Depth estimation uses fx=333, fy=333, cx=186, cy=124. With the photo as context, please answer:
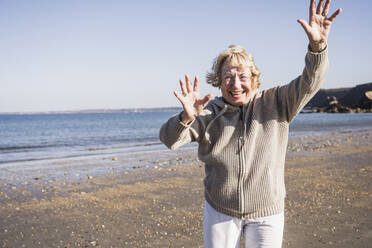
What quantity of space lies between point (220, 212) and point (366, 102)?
3885 inches

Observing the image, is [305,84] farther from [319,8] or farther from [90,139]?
[90,139]

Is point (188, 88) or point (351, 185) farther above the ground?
point (188, 88)

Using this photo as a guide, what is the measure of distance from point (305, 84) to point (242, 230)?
51.7 inches

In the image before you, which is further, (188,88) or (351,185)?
(351,185)

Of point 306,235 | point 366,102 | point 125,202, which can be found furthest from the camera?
point 366,102

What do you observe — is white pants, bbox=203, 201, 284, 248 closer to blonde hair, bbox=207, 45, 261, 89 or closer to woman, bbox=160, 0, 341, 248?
woman, bbox=160, 0, 341, 248

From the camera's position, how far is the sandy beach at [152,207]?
5340 mm

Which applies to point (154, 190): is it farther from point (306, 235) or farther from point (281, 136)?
point (281, 136)

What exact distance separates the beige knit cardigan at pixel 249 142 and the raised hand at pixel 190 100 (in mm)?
78

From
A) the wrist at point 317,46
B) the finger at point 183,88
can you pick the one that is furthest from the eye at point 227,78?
the wrist at point 317,46

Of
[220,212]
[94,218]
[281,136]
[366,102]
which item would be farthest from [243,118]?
[366,102]

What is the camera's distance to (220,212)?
2.77 meters

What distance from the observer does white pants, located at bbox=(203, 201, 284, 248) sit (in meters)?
2.65

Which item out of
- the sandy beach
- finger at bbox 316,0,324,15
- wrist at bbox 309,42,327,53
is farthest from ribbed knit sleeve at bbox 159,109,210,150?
the sandy beach
